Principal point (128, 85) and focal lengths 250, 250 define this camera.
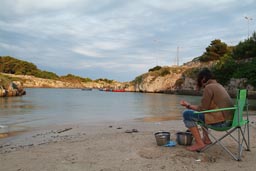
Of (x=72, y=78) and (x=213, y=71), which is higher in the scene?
(x=72, y=78)

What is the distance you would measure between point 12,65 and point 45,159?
135695mm

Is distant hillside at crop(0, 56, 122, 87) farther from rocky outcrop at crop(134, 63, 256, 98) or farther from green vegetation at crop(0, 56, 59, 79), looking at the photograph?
rocky outcrop at crop(134, 63, 256, 98)

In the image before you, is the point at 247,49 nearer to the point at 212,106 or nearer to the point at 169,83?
the point at 169,83

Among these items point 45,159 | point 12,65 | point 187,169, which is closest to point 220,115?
point 187,169

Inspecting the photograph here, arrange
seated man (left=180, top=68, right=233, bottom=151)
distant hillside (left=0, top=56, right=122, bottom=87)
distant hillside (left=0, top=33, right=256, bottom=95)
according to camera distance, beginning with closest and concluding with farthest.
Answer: seated man (left=180, top=68, right=233, bottom=151), distant hillside (left=0, top=33, right=256, bottom=95), distant hillside (left=0, top=56, right=122, bottom=87)

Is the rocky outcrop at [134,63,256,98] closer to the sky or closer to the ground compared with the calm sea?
closer to the sky

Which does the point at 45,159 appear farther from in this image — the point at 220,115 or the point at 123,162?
the point at 220,115

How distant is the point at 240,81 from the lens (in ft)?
152

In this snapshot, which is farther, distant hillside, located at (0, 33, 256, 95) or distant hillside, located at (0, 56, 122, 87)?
distant hillside, located at (0, 56, 122, 87)

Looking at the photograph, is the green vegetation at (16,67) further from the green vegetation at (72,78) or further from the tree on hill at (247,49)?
the tree on hill at (247,49)

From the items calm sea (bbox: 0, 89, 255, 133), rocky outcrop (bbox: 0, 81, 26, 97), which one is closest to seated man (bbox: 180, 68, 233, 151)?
calm sea (bbox: 0, 89, 255, 133)

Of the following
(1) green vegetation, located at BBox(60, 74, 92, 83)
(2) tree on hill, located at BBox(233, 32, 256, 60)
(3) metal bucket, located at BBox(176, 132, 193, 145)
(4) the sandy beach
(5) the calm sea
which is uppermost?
(2) tree on hill, located at BBox(233, 32, 256, 60)

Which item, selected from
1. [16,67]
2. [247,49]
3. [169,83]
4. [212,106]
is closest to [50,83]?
[16,67]

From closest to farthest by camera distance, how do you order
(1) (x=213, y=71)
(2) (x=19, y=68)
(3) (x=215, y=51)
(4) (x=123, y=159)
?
(4) (x=123, y=159) < (1) (x=213, y=71) < (3) (x=215, y=51) < (2) (x=19, y=68)
